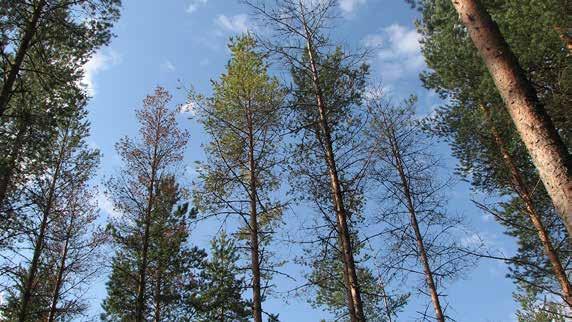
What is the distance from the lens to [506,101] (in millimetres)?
3631

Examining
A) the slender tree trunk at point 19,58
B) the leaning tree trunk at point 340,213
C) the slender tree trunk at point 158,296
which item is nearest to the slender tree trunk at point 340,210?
the leaning tree trunk at point 340,213

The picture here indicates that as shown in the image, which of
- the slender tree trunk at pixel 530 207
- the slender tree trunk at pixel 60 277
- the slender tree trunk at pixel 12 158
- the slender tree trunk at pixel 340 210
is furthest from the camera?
the slender tree trunk at pixel 60 277

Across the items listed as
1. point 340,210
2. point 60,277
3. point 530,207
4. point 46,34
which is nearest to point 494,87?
point 530,207

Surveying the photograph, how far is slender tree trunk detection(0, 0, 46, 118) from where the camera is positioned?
7.34 meters

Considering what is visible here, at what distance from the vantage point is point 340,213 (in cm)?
670

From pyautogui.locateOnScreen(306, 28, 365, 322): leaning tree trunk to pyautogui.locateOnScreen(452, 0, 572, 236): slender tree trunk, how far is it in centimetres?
334

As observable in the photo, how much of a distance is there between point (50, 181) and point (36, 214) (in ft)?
5.08

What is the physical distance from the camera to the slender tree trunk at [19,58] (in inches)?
289

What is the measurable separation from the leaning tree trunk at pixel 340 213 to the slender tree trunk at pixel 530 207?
3801mm

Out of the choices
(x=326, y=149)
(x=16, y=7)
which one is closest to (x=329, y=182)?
(x=326, y=149)

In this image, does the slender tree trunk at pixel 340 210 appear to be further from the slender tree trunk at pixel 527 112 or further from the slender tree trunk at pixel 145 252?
the slender tree trunk at pixel 145 252

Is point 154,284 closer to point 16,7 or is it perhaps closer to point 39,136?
point 39,136

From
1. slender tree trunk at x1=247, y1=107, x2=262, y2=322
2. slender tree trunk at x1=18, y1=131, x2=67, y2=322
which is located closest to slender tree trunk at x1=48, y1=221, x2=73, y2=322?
slender tree trunk at x1=18, y1=131, x2=67, y2=322

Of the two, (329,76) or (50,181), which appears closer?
(329,76)
